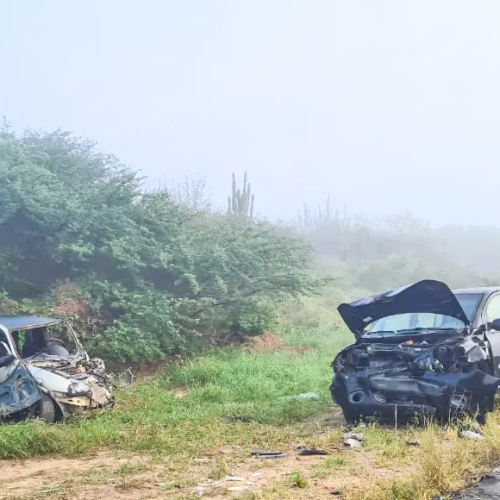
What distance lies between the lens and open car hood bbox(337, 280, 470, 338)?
7.84m

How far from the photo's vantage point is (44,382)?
337 inches

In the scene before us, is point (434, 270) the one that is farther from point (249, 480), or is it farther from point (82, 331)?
point (249, 480)

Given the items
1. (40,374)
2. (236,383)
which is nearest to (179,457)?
(40,374)

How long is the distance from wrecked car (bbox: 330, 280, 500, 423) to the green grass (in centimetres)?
117

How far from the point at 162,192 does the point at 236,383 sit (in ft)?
25.8

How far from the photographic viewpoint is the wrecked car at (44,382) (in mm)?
8461

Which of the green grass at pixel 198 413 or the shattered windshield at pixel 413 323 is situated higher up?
the shattered windshield at pixel 413 323

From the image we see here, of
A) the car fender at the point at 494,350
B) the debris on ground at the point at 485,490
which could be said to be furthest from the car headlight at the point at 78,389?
the debris on ground at the point at 485,490

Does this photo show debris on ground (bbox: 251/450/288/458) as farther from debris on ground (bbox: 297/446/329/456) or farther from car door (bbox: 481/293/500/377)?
car door (bbox: 481/293/500/377)

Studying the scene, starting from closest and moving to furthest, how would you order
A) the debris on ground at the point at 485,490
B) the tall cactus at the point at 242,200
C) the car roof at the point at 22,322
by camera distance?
1. the debris on ground at the point at 485,490
2. the car roof at the point at 22,322
3. the tall cactus at the point at 242,200

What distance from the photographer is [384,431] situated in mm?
7285

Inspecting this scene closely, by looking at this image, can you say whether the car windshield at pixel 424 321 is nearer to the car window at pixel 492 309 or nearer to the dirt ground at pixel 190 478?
the car window at pixel 492 309

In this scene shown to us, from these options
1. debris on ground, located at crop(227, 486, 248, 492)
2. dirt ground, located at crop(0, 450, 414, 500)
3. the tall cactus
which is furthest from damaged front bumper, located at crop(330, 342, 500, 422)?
the tall cactus

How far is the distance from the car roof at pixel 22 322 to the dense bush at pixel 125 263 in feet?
11.2
